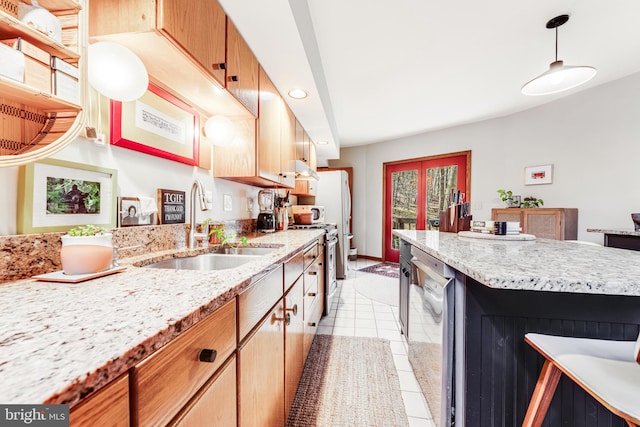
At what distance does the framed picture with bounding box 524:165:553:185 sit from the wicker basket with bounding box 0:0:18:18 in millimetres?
4950

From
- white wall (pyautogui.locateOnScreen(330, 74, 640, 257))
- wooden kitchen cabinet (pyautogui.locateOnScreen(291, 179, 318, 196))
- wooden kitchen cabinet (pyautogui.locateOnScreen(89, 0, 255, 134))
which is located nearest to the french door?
white wall (pyautogui.locateOnScreen(330, 74, 640, 257))

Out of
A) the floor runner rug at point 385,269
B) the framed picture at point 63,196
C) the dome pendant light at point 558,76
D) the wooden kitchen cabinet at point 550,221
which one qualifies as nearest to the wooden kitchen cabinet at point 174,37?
the framed picture at point 63,196

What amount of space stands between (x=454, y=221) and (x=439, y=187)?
296 centimetres

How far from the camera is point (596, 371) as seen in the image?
2.14ft

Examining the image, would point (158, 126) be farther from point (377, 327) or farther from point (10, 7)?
point (377, 327)

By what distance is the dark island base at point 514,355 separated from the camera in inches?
34.4

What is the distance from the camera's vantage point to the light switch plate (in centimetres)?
Answer: 189

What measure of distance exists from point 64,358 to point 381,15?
2.45 m

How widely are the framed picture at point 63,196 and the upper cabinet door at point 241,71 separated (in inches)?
28.3

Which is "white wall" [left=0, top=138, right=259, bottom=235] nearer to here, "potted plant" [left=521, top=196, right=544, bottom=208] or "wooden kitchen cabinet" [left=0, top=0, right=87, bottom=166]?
"wooden kitchen cabinet" [left=0, top=0, right=87, bottom=166]

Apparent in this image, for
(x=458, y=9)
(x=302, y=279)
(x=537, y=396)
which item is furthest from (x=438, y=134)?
(x=537, y=396)

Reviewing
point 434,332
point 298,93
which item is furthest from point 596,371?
point 298,93

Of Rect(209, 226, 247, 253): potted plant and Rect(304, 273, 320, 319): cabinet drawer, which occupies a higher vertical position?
Rect(209, 226, 247, 253): potted plant

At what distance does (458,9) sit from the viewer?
6.16ft
